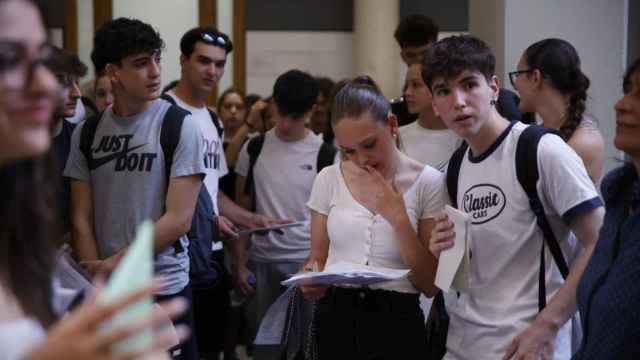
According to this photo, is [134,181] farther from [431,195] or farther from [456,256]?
[456,256]

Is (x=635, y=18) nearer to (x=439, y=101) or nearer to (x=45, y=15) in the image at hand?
(x=439, y=101)

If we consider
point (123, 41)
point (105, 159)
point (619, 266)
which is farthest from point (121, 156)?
point (619, 266)

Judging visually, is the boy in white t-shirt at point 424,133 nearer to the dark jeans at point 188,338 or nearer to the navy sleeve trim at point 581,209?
the dark jeans at point 188,338

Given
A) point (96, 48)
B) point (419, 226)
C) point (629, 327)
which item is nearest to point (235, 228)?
point (96, 48)

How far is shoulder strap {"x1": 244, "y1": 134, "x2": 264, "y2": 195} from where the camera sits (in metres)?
5.58

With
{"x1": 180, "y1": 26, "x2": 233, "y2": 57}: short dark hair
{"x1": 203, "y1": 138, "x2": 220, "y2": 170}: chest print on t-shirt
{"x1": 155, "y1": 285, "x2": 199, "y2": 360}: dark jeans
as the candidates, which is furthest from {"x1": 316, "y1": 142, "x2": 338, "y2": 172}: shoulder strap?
{"x1": 155, "y1": 285, "x2": 199, "y2": 360}: dark jeans

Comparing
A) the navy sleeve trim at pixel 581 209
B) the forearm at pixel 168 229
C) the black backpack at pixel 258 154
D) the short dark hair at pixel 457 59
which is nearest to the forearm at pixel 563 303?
the navy sleeve trim at pixel 581 209

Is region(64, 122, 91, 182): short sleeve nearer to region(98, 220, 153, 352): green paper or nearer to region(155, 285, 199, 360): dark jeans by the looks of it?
region(155, 285, 199, 360): dark jeans

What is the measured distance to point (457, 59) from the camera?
3.12 m

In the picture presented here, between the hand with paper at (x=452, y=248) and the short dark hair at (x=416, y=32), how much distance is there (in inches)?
97.0

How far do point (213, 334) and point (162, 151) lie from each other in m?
1.94

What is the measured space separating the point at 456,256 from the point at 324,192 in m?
0.68

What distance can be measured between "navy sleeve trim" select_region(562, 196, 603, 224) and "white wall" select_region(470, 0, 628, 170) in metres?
2.48

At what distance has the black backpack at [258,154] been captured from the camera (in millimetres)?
5465
